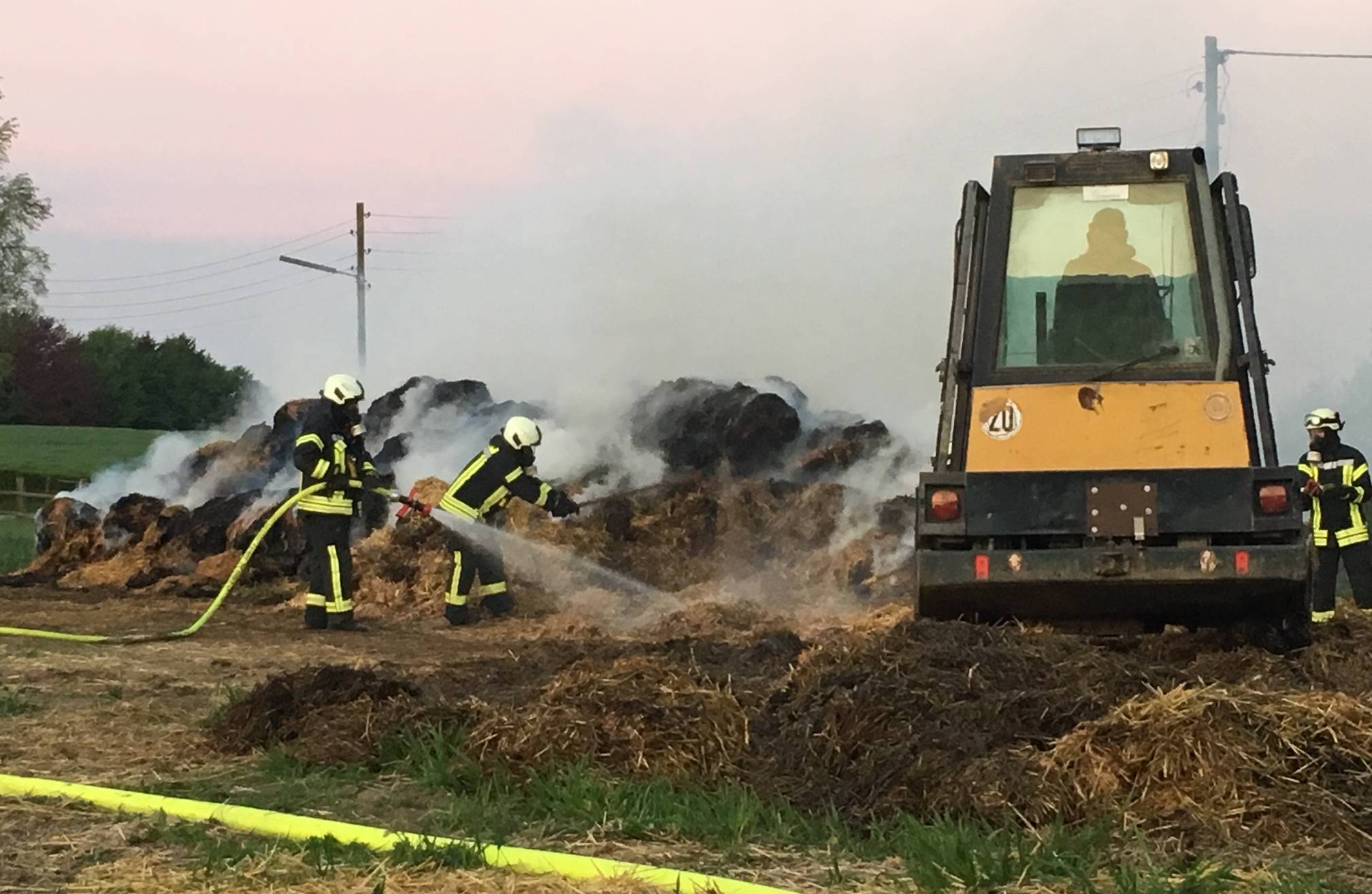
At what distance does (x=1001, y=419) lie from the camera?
7.70 meters

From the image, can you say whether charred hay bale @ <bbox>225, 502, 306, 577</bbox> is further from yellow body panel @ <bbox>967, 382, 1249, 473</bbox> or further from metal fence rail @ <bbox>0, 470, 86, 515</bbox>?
metal fence rail @ <bbox>0, 470, 86, 515</bbox>

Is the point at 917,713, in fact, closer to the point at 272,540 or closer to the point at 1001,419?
the point at 1001,419

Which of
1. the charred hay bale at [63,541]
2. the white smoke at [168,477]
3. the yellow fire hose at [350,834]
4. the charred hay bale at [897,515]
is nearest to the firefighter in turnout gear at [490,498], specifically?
the charred hay bale at [897,515]

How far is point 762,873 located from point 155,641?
7.88m

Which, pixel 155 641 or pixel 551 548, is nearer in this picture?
pixel 155 641

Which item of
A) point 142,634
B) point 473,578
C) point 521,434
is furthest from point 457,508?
point 142,634

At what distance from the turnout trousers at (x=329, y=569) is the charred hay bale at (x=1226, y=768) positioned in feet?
26.5

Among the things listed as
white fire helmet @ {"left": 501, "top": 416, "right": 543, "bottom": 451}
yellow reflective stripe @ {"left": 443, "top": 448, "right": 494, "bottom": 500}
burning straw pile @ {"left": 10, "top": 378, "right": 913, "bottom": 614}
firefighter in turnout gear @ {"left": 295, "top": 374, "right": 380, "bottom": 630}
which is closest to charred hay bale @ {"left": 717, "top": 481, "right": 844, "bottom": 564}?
burning straw pile @ {"left": 10, "top": 378, "right": 913, "bottom": 614}

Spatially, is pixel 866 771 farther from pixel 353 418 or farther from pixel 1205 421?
pixel 353 418

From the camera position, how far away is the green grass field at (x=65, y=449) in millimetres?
42406

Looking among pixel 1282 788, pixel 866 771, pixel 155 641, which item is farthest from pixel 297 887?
pixel 155 641

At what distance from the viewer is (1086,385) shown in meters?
7.68

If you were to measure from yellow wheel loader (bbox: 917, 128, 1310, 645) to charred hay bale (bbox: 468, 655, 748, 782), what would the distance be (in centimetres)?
173

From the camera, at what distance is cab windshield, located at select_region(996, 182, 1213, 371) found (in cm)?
789
